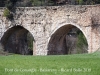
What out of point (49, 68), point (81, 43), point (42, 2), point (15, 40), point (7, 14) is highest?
point (42, 2)

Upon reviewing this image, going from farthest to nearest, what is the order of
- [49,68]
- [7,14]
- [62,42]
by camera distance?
[62,42]
[7,14]
[49,68]

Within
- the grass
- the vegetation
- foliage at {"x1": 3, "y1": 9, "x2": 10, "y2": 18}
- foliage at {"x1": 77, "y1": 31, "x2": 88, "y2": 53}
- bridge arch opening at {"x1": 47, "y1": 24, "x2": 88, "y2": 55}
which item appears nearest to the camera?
the grass

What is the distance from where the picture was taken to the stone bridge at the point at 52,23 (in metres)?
27.7

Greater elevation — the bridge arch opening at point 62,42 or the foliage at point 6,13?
the foliage at point 6,13

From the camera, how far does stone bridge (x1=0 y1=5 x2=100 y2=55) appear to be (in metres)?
27.7

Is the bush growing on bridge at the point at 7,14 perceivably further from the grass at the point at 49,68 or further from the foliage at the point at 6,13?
the grass at the point at 49,68

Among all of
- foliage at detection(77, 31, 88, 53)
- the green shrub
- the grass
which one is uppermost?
the green shrub

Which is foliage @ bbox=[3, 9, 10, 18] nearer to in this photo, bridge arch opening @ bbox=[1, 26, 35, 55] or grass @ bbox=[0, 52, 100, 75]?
bridge arch opening @ bbox=[1, 26, 35, 55]

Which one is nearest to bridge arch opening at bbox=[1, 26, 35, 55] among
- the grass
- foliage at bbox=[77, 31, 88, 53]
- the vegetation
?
the vegetation

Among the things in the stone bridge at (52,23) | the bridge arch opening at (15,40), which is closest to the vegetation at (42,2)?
the stone bridge at (52,23)

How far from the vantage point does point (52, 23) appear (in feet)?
98.5

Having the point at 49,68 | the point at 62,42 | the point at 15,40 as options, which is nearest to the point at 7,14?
the point at 15,40

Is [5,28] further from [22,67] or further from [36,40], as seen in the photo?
[22,67]

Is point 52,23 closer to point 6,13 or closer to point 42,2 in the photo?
point 6,13
